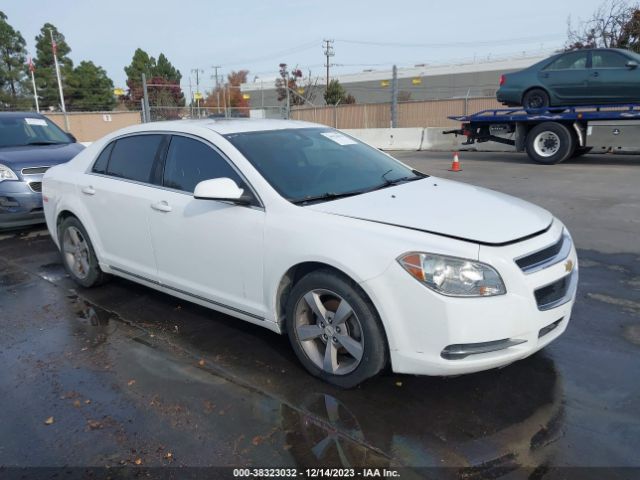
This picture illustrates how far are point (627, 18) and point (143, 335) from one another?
2533cm

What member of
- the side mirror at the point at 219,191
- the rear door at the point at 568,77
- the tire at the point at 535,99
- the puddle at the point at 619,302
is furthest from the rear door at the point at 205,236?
the rear door at the point at 568,77

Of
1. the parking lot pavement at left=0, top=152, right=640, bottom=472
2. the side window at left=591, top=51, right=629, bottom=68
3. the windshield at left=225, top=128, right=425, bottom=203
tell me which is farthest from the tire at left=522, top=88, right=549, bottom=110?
the windshield at left=225, top=128, right=425, bottom=203

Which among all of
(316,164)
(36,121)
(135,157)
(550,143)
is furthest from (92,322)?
(550,143)

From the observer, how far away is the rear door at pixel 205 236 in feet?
11.8

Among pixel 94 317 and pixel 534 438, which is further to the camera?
pixel 94 317

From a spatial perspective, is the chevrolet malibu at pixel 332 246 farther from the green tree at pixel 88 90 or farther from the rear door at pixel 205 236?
the green tree at pixel 88 90

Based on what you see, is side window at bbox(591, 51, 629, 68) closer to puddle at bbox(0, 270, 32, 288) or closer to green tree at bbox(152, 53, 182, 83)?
puddle at bbox(0, 270, 32, 288)

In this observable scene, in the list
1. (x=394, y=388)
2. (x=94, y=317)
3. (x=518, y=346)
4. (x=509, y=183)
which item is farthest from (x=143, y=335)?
(x=509, y=183)

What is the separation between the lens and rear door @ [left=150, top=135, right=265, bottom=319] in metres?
3.61

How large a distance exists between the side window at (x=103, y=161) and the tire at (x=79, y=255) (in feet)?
1.84

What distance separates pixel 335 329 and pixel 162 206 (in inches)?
69.4

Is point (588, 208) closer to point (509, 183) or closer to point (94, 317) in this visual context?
point (509, 183)

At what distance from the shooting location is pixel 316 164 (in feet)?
13.2

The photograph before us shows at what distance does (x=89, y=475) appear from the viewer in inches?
105
